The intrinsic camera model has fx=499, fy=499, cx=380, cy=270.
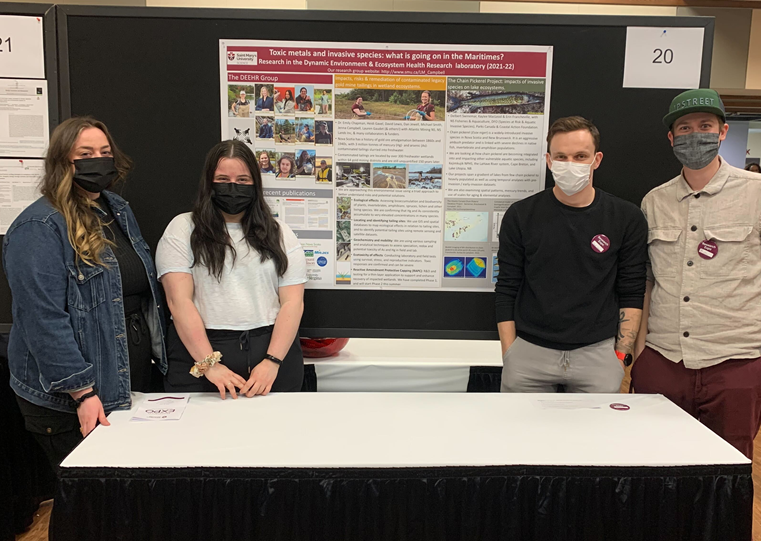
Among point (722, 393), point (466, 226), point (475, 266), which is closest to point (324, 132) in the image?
point (466, 226)

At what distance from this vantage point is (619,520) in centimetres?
136

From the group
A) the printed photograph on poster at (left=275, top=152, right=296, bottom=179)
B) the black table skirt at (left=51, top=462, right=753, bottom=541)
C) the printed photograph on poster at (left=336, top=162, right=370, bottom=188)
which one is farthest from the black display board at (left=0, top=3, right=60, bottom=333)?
the black table skirt at (left=51, top=462, right=753, bottom=541)

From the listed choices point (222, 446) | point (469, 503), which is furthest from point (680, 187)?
point (222, 446)

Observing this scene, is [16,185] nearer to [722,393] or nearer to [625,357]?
[625,357]

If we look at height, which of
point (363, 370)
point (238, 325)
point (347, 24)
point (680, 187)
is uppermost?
point (347, 24)

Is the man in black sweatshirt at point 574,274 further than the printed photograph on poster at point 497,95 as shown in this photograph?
No

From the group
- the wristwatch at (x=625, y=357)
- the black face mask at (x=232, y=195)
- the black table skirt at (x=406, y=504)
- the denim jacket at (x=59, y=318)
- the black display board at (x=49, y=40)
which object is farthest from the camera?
Answer: the black display board at (x=49, y=40)

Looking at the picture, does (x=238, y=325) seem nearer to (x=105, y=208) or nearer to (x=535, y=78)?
(x=105, y=208)

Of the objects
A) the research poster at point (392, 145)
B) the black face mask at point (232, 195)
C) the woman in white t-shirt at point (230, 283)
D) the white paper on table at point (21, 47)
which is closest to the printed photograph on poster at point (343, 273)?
the research poster at point (392, 145)

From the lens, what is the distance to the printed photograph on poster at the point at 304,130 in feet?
7.02

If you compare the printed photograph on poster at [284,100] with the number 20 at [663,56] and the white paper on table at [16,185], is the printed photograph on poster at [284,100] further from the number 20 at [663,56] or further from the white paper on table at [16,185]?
the number 20 at [663,56]

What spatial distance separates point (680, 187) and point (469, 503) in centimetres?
139

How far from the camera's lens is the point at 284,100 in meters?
2.12

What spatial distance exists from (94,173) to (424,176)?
4.10ft
